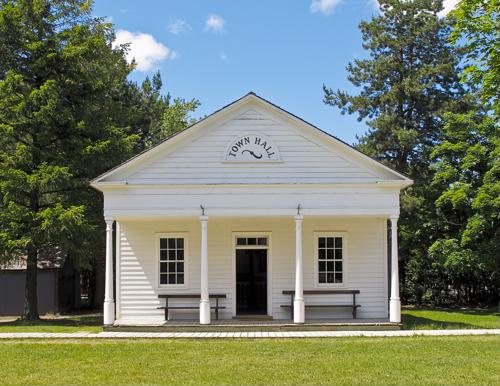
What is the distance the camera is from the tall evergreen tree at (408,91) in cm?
2691

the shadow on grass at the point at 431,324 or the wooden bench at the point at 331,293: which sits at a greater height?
the wooden bench at the point at 331,293

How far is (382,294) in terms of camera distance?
18516 mm

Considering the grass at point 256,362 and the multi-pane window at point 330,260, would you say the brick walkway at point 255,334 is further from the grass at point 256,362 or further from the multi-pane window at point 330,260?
the multi-pane window at point 330,260

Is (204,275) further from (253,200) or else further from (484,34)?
(484,34)

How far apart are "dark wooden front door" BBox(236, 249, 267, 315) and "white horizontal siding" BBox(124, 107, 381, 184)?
2943mm

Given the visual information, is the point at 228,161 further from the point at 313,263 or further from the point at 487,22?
the point at 487,22

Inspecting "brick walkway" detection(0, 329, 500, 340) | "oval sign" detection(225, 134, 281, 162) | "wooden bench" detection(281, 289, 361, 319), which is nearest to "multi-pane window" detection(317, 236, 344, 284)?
"wooden bench" detection(281, 289, 361, 319)

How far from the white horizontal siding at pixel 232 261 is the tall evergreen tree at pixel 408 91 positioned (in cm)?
808

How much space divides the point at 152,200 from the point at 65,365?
21.5 ft

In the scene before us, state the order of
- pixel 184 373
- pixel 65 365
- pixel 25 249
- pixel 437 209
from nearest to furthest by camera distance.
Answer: pixel 184 373, pixel 65 365, pixel 25 249, pixel 437 209

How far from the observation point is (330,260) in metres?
18.7

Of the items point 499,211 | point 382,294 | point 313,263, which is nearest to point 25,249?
point 313,263

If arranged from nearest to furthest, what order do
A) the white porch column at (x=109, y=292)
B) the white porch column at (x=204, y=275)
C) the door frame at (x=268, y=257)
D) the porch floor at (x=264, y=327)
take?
the porch floor at (x=264, y=327), the white porch column at (x=204, y=275), the white porch column at (x=109, y=292), the door frame at (x=268, y=257)

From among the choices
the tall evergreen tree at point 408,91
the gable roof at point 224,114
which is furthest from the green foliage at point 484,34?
the tall evergreen tree at point 408,91
